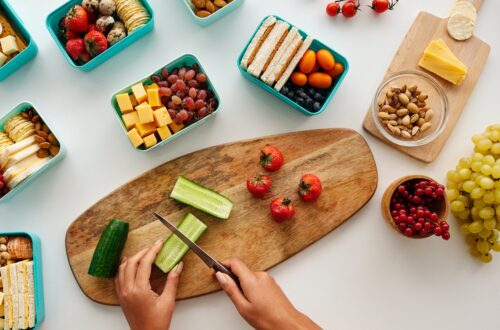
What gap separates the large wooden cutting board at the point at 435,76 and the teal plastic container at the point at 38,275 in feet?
4.13

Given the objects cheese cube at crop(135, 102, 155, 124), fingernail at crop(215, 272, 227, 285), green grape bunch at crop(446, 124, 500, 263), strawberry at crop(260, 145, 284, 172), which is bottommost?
green grape bunch at crop(446, 124, 500, 263)

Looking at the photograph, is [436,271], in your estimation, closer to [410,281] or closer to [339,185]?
[410,281]

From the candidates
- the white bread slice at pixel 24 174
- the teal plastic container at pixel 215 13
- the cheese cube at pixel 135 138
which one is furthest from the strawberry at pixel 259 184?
the white bread slice at pixel 24 174

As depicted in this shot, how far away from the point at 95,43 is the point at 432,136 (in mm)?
1233

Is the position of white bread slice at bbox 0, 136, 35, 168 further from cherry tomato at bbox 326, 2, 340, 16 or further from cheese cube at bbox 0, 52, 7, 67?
cherry tomato at bbox 326, 2, 340, 16

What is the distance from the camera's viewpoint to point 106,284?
1.60 metres

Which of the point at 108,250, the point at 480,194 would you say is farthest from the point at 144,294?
the point at 480,194

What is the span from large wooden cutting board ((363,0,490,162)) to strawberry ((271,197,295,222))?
41 cm

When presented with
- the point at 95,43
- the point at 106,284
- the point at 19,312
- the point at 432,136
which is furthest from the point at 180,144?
the point at 432,136

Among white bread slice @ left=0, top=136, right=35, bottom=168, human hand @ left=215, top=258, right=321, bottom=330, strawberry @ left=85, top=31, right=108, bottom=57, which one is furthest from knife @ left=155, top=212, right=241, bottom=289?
strawberry @ left=85, top=31, right=108, bottom=57

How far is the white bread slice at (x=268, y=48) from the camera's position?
154cm

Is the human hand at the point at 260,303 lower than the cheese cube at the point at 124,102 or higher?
lower

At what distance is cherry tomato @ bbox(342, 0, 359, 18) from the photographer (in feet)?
5.42

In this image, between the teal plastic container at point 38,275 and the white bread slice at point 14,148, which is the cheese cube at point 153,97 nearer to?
the white bread slice at point 14,148
